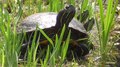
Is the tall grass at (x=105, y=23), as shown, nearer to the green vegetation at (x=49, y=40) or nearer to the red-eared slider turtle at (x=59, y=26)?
the green vegetation at (x=49, y=40)

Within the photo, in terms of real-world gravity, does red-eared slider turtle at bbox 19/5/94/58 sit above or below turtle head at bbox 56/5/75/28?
below

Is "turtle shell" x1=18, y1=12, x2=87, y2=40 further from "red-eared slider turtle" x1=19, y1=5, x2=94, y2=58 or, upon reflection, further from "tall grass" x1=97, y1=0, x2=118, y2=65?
"tall grass" x1=97, y1=0, x2=118, y2=65

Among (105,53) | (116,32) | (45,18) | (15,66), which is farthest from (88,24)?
(15,66)

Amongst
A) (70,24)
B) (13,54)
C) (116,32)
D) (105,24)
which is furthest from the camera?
(116,32)

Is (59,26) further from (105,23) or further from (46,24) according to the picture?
(105,23)

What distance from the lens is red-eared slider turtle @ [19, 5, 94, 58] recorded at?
6.53ft

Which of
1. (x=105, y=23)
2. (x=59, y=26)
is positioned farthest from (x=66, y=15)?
(x=105, y=23)

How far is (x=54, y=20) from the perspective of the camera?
84.5 inches

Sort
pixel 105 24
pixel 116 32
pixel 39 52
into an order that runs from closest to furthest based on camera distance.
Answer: pixel 105 24, pixel 39 52, pixel 116 32

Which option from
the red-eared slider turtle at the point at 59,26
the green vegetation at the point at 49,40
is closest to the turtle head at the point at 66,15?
the red-eared slider turtle at the point at 59,26

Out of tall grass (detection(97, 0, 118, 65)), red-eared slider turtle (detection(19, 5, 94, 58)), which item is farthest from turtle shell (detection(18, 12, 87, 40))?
tall grass (detection(97, 0, 118, 65))

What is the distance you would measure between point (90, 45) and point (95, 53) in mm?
60

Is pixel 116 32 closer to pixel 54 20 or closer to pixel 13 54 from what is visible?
pixel 54 20

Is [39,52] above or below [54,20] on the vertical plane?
below
